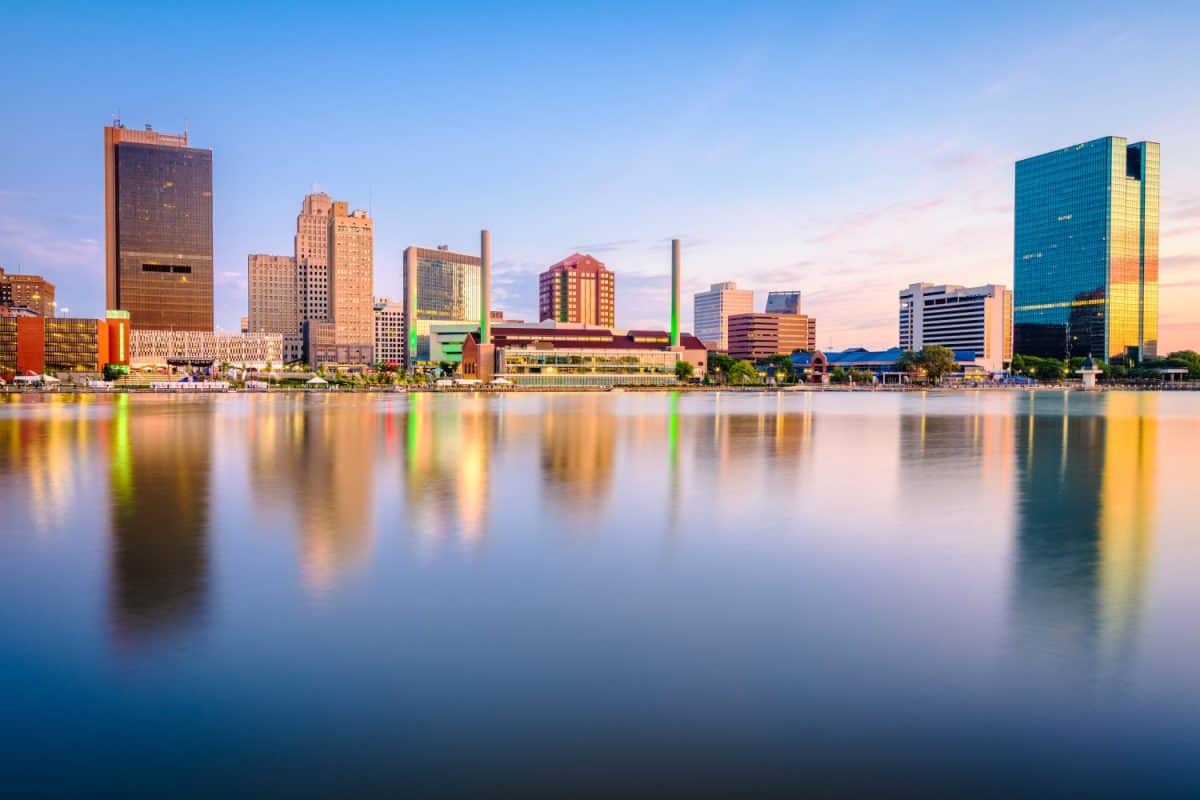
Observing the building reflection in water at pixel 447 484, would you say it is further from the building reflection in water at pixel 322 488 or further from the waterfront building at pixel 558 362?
the waterfront building at pixel 558 362

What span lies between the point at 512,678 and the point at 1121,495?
2335cm

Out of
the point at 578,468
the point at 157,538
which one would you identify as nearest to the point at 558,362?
the point at 578,468

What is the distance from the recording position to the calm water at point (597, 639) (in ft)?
25.6

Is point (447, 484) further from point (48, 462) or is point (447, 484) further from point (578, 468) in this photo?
point (48, 462)

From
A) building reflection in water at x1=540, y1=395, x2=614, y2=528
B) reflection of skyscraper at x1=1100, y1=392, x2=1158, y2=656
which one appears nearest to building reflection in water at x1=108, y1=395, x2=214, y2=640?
building reflection in water at x1=540, y1=395, x2=614, y2=528

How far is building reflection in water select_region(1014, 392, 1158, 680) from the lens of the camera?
11320 millimetres

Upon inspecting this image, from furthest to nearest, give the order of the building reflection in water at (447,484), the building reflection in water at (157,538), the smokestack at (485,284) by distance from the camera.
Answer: the smokestack at (485,284), the building reflection in water at (447,484), the building reflection in water at (157,538)

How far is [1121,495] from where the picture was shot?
2523 centimetres

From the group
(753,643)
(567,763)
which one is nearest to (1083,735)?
(753,643)

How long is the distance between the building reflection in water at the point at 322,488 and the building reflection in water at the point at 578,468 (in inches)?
217

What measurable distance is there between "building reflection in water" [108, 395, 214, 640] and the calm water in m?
0.12

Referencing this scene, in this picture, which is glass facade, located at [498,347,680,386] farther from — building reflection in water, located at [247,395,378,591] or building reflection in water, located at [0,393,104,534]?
building reflection in water, located at [247,395,378,591]

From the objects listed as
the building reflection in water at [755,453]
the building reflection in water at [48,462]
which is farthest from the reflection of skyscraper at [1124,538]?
the building reflection in water at [48,462]

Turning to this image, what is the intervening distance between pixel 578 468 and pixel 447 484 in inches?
252
